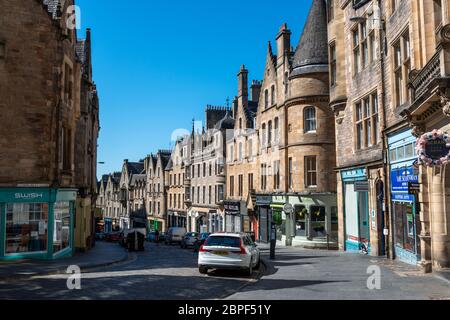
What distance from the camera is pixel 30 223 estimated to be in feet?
65.5

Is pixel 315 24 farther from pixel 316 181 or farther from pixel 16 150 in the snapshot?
pixel 16 150

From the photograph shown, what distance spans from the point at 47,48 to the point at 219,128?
30662 millimetres

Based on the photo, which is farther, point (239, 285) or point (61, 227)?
point (61, 227)

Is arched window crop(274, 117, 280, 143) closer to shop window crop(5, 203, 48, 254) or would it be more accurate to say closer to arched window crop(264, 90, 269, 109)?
arched window crop(264, 90, 269, 109)

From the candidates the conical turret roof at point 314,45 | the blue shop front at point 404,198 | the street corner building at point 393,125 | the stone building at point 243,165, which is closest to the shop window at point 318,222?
the street corner building at point 393,125

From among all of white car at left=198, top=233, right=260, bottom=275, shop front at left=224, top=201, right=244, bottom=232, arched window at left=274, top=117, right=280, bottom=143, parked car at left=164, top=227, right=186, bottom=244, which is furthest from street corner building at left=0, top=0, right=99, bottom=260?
shop front at left=224, top=201, right=244, bottom=232

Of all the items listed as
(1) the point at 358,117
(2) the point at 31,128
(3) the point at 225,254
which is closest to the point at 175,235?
(2) the point at 31,128

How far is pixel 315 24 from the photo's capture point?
30.5 metres

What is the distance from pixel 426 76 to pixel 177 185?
5242 centimetres

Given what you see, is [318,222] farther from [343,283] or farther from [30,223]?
[30,223]
